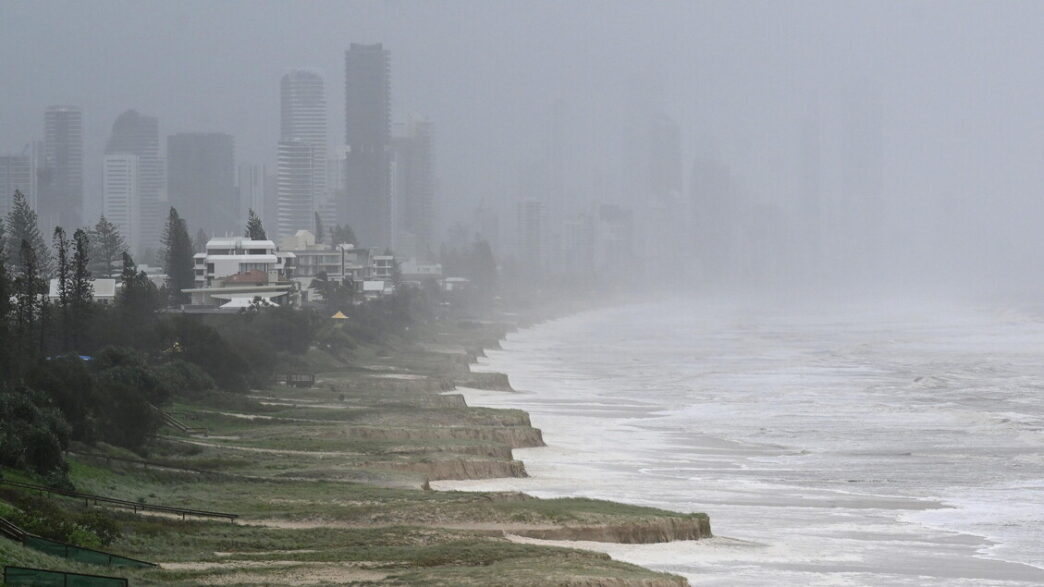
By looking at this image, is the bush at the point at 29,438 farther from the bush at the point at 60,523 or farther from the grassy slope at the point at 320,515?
the bush at the point at 60,523

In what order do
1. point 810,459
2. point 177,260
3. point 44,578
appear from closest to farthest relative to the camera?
1. point 44,578
2. point 810,459
3. point 177,260

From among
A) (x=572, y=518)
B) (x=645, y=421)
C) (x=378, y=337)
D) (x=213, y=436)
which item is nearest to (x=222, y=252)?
(x=378, y=337)

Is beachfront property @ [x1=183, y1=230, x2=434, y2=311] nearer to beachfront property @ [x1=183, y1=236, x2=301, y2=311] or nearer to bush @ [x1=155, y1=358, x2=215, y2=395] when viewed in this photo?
beachfront property @ [x1=183, y1=236, x2=301, y2=311]

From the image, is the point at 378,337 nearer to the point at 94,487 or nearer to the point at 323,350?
the point at 323,350

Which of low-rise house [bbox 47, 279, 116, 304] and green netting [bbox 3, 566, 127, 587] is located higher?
low-rise house [bbox 47, 279, 116, 304]

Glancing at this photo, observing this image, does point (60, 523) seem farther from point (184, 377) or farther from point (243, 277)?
point (243, 277)

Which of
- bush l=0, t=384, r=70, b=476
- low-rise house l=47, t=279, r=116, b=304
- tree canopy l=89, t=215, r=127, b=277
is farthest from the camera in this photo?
tree canopy l=89, t=215, r=127, b=277

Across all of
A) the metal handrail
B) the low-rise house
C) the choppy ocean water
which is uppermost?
the low-rise house

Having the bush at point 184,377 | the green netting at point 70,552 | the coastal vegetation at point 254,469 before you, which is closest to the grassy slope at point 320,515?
the coastal vegetation at point 254,469

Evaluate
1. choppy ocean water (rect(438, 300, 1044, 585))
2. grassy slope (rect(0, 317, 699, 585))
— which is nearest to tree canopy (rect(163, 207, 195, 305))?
choppy ocean water (rect(438, 300, 1044, 585))

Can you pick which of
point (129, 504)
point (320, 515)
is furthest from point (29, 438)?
point (320, 515)

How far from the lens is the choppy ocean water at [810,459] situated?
119 feet

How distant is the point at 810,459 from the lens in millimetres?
57000

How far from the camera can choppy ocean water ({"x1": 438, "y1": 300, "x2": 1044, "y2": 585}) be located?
119ft
